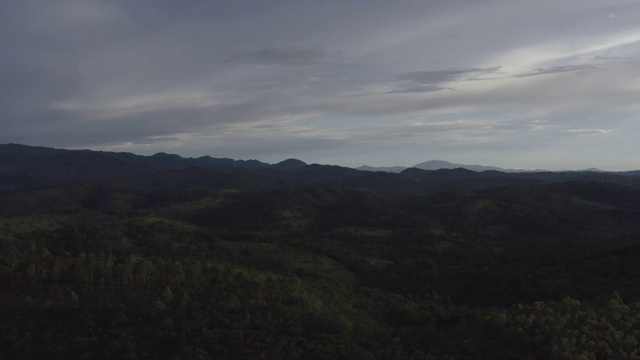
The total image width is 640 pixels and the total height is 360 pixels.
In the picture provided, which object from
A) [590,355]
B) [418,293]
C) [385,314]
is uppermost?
[590,355]

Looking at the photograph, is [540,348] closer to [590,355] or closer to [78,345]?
[590,355]

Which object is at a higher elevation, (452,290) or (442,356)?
(442,356)

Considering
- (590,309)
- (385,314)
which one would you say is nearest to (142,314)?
(385,314)

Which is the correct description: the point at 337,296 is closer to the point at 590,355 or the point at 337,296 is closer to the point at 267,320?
the point at 267,320

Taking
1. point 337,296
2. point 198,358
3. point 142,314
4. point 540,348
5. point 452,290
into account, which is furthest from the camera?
point 452,290

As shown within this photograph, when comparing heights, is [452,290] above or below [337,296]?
below

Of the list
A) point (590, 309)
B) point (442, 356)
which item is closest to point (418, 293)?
point (590, 309)

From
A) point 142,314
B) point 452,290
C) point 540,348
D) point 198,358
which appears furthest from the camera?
point 452,290

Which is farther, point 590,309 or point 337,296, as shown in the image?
point 337,296

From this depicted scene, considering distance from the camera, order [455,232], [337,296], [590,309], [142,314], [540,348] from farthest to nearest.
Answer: [455,232] → [337,296] → [590,309] → [142,314] → [540,348]
